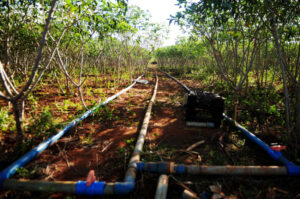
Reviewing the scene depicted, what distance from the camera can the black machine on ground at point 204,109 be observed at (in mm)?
3406

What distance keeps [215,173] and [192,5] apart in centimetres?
310

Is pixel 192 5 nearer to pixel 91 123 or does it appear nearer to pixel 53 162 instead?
pixel 91 123

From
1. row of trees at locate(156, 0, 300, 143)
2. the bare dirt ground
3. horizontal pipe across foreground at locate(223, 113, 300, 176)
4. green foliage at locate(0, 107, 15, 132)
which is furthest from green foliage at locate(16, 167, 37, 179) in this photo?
row of trees at locate(156, 0, 300, 143)

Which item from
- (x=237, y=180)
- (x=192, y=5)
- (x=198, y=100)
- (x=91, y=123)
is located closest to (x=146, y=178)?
(x=237, y=180)

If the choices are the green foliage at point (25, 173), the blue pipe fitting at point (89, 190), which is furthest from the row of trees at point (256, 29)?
the green foliage at point (25, 173)

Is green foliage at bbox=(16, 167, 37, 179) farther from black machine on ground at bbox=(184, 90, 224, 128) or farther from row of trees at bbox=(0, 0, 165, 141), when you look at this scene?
black machine on ground at bbox=(184, 90, 224, 128)

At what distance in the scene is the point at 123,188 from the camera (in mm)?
1735

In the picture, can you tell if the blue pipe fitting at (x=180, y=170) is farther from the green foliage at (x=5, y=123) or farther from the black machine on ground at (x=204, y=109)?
the green foliage at (x=5, y=123)

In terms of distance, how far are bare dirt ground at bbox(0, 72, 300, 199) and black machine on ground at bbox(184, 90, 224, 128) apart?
0.18 m

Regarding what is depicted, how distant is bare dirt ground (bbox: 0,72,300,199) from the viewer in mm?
1892

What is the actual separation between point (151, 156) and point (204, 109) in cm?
173

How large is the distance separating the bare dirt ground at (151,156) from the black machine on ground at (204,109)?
0.60ft

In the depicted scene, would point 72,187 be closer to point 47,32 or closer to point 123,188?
point 123,188

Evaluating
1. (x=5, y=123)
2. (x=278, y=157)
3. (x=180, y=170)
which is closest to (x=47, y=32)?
(x=5, y=123)
